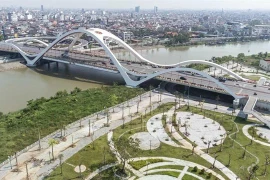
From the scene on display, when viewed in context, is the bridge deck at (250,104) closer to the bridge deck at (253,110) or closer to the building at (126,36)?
the bridge deck at (253,110)

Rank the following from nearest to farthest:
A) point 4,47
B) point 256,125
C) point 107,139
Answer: point 107,139 < point 256,125 < point 4,47

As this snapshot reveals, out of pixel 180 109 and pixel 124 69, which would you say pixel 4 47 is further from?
pixel 180 109

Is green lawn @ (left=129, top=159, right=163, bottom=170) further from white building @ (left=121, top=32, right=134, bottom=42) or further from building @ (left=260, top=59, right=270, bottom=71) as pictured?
white building @ (left=121, top=32, right=134, bottom=42)

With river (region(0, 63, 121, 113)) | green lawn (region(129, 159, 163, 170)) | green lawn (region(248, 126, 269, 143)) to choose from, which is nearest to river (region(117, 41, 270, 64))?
river (region(0, 63, 121, 113))

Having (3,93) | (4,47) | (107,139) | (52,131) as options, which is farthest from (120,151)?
(4,47)

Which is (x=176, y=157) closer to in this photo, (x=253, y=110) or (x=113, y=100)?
(x=253, y=110)
